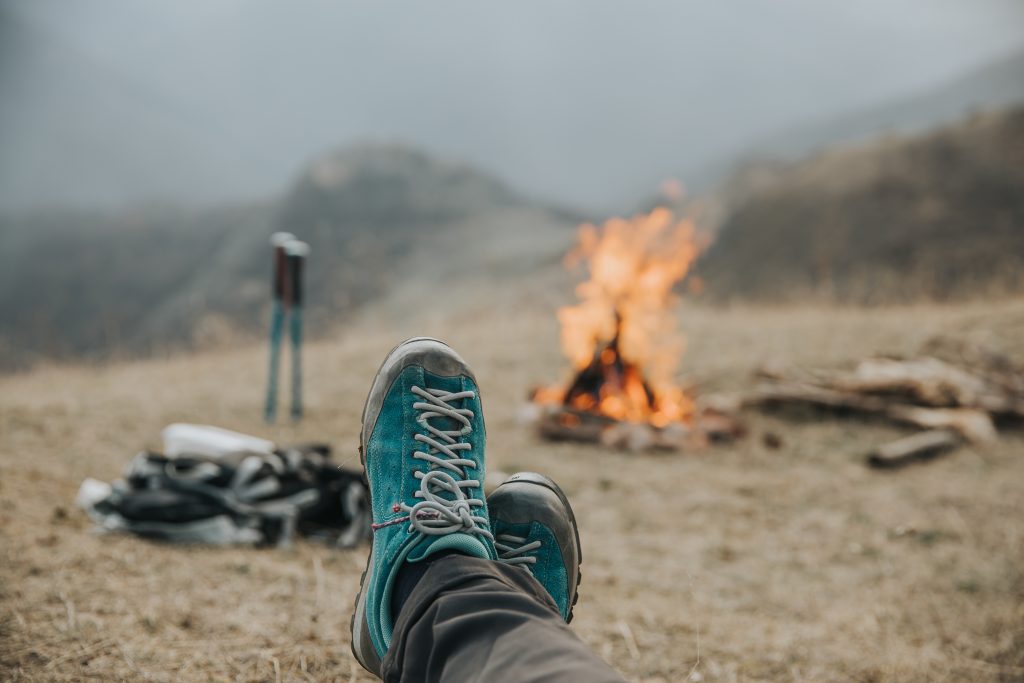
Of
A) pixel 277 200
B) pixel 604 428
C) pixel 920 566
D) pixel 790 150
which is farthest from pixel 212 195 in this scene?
pixel 920 566

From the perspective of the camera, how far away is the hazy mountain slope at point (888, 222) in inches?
427

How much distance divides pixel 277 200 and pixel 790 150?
89.6ft

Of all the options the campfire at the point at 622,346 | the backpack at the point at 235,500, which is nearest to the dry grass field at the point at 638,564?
the backpack at the point at 235,500

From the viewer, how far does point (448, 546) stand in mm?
1405

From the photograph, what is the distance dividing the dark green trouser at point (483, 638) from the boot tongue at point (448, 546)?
9 cm

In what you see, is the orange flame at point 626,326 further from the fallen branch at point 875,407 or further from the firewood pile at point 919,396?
the firewood pile at point 919,396

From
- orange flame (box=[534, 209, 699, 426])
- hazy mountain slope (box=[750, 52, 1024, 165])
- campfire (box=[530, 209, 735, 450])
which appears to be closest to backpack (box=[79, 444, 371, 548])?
campfire (box=[530, 209, 735, 450])

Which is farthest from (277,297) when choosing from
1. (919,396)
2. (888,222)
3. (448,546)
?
(888,222)

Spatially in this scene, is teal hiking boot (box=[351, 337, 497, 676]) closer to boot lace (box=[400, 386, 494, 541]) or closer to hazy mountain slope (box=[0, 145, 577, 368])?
boot lace (box=[400, 386, 494, 541])

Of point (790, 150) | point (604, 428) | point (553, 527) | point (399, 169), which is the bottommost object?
point (604, 428)

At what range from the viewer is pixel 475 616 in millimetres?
1123

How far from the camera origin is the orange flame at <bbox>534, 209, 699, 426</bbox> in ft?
15.4

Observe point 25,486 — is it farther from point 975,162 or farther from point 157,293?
point 157,293

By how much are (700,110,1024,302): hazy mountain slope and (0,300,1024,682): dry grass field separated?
23.7ft
